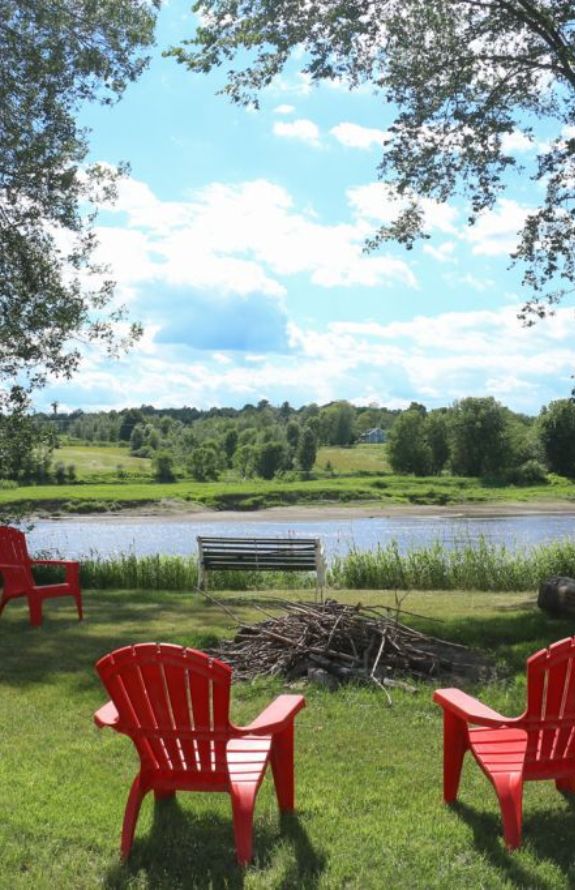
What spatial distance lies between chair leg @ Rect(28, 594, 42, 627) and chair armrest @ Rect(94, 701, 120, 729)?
17.2 feet

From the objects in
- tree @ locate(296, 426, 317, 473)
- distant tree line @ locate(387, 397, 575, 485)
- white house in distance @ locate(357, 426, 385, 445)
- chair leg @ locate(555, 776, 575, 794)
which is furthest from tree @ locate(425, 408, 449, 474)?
chair leg @ locate(555, 776, 575, 794)

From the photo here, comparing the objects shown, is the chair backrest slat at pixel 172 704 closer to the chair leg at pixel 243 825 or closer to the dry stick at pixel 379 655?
the chair leg at pixel 243 825

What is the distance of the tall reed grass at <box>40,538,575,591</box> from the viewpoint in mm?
13422

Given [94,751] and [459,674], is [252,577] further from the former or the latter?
[94,751]

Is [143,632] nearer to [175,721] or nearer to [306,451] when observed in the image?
[175,721]

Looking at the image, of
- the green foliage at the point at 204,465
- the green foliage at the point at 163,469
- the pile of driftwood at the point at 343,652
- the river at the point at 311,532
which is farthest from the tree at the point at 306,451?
the pile of driftwood at the point at 343,652

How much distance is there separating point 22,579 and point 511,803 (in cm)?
649

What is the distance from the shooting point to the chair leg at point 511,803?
3.53 meters

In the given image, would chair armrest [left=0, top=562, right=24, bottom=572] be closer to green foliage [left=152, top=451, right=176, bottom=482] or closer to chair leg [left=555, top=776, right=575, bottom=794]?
chair leg [left=555, top=776, right=575, bottom=794]

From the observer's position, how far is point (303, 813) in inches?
159

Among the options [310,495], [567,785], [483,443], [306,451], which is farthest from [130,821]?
[306,451]

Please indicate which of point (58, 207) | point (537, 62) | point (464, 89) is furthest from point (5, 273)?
point (537, 62)

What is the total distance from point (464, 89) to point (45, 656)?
8897 millimetres

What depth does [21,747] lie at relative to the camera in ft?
16.7
